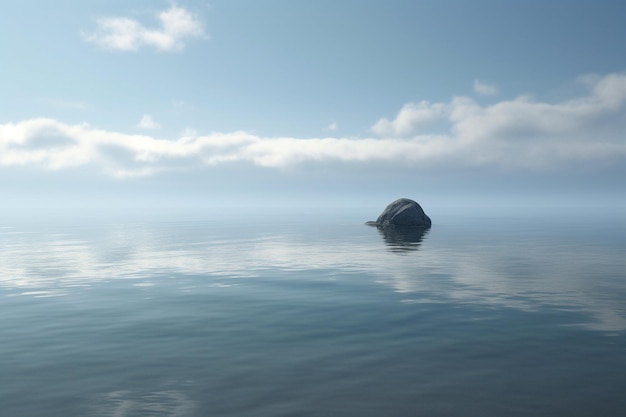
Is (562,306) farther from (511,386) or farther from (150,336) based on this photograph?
(150,336)

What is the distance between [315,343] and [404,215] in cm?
6204

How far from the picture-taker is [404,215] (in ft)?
241

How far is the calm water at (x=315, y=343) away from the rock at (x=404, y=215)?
1741 inches

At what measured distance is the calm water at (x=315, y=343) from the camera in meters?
9.28

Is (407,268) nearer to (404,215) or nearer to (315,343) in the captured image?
(315,343)

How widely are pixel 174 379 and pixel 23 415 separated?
117 inches

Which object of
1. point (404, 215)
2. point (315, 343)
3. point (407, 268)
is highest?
point (404, 215)

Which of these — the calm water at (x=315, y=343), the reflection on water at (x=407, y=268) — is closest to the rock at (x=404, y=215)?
the reflection on water at (x=407, y=268)

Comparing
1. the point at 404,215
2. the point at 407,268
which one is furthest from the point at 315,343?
the point at 404,215

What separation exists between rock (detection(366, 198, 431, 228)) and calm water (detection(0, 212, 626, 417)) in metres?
44.2

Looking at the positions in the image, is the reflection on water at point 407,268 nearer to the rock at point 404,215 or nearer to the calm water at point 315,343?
the calm water at point 315,343

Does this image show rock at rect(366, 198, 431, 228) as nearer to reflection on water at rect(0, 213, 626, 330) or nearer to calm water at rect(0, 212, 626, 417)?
reflection on water at rect(0, 213, 626, 330)

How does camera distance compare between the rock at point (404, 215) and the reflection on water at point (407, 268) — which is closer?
the reflection on water at point (407, 268)

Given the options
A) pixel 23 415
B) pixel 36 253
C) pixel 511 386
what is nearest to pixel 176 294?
pixel 23 415
